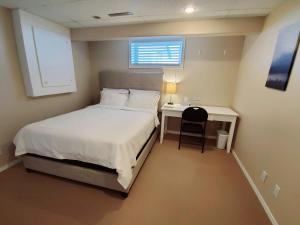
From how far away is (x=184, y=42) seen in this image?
3.12m

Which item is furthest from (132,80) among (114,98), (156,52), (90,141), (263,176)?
(263,176)

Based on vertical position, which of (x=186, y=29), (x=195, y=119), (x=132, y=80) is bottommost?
(x=195, y=119)

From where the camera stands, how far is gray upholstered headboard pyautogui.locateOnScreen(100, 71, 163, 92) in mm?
3324

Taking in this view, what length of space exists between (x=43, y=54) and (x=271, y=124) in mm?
3455

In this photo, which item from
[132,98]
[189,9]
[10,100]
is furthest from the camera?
[132,98]

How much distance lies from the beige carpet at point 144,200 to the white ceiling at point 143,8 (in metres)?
2.29

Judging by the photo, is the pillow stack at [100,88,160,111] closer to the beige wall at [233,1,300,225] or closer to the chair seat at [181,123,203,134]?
the chair seat at [181,123,203,134]

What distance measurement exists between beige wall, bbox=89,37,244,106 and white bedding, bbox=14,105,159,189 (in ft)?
5.44

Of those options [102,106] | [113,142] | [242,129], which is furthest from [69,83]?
[242,129]

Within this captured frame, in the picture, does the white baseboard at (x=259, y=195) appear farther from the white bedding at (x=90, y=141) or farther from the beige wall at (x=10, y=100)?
the beige wall at (x=10, y=100)

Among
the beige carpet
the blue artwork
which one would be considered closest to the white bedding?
the beige carpet

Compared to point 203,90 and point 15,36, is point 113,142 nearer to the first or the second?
point 15,36

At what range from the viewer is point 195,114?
2703 millimetres

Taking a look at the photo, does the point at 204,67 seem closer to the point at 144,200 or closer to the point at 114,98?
the point at 114,98
